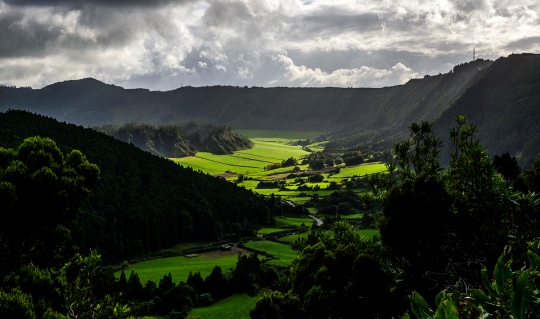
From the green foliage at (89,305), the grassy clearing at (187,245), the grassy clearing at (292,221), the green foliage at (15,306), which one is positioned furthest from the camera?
the grassy clearing at (292,221)

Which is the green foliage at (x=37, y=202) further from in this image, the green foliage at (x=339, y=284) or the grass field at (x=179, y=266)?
the grass field at (x=179, y=266)

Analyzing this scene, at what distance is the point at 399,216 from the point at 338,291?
18.4ft

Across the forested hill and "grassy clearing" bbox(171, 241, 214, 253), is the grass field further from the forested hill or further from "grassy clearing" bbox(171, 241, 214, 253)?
the forested hill

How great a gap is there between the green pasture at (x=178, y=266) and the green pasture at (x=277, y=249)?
22.6 ft

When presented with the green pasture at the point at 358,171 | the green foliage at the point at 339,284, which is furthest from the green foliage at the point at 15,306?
the green pasture at the point at 358,171

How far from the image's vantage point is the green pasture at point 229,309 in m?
49.2

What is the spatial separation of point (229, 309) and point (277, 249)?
34.1 m

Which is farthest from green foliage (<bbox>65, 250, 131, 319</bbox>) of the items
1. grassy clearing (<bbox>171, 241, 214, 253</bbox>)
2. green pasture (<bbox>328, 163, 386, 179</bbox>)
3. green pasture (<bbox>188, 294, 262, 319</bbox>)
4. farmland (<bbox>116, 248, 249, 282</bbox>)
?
green pasture (<bbox>328, 163, 386, 179</bbox>)

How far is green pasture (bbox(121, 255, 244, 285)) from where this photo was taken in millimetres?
67438

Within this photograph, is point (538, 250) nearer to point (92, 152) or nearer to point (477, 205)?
point (477, 205)

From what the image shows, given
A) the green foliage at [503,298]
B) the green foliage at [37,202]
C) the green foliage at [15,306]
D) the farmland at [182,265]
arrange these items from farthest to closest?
the farmland at [182,265]
the green foliage at [37,202]
the green foliage at [15,306]
the green foliage at [503,298]

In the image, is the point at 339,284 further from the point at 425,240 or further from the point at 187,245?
the point at 187,245

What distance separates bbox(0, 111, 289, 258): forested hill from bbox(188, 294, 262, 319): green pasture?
35.1m

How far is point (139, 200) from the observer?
104 metres
